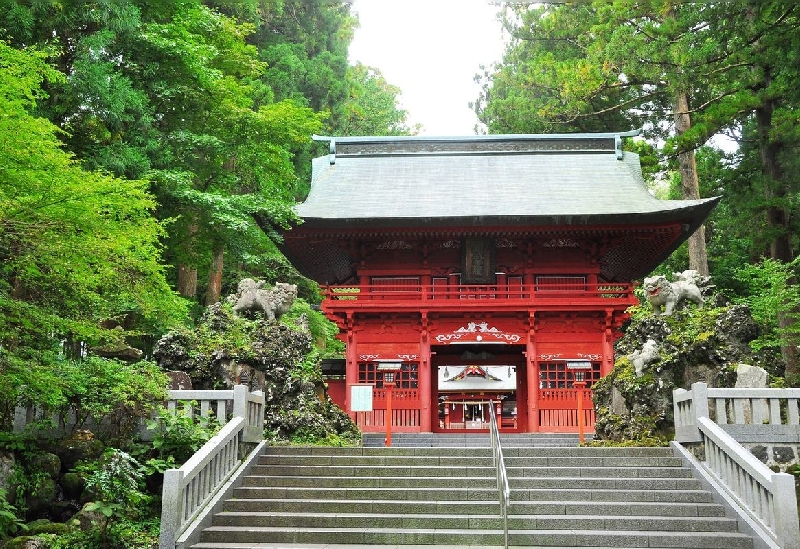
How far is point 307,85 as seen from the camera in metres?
29.4

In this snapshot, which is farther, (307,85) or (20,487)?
(307,85)

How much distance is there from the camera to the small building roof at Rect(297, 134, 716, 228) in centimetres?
1798

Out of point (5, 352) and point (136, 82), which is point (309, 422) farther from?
point (136, 82)

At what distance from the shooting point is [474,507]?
30.6ft

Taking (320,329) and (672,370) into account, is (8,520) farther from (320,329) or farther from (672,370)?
(320,329)

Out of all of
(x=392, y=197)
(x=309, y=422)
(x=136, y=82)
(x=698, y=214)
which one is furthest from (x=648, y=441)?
(x=136, y=82)

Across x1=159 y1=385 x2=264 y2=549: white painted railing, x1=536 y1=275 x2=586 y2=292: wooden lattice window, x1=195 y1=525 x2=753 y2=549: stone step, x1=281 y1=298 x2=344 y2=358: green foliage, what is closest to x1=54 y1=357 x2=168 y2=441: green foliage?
x1=159 y1=385 x2=264 y2=549: white painted railing

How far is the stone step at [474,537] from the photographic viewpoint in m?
8.36

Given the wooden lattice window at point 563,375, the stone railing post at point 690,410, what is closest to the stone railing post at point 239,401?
the stone railing post at point 690,410

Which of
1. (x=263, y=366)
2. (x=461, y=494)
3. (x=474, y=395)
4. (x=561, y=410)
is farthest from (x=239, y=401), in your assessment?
(x=474, y=395)

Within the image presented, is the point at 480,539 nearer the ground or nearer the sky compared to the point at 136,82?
nearer the ground

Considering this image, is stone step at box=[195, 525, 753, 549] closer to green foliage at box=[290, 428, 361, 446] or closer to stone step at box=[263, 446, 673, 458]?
stone step at box=[263, 446, 673, 458]

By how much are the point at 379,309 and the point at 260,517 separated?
385 inches

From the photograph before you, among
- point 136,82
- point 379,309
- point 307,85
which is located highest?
point 307,85
